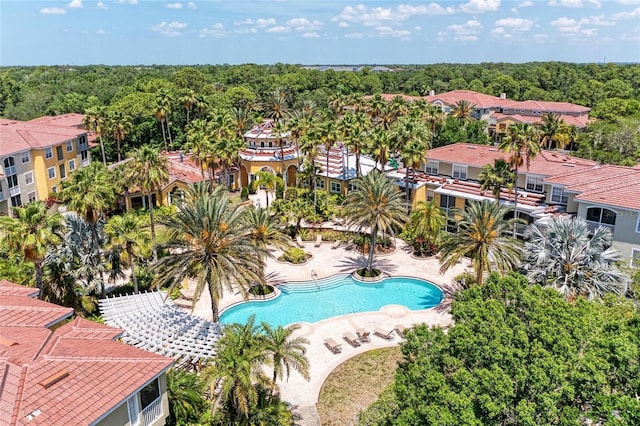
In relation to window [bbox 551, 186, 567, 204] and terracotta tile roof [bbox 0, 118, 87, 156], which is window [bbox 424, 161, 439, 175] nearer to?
window [bbox 551, 186, 567, 204]

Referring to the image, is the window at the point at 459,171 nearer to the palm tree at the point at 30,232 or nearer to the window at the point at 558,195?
the window at the point at 558,195

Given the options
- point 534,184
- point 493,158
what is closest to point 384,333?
point 534,184

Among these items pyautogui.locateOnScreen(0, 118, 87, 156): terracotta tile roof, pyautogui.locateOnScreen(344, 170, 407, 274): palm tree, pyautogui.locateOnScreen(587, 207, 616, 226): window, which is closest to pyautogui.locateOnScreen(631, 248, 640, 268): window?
pyautogui.locateOnScreen(587, 207, 616, 226): window

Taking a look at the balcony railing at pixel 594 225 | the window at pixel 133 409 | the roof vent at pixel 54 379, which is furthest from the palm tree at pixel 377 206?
the roof vent at pixel 54 379

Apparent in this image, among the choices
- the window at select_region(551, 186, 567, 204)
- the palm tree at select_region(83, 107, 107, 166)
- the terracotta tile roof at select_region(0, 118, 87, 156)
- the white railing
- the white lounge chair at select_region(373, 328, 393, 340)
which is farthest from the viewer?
the palm tree at select_region(83, 107, 107, 166)

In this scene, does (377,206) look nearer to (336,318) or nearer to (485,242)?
(485,242)

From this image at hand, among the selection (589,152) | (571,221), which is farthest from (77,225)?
(589,152)

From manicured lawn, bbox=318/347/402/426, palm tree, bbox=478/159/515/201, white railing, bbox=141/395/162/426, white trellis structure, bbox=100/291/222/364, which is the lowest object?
manicured lawn, bbox=318/347/402/426
